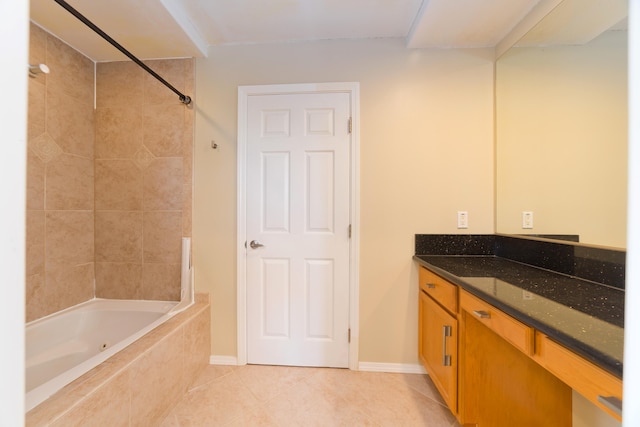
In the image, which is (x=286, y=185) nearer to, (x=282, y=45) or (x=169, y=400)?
(x=282, y=45)

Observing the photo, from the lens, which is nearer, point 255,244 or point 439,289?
point 439,289

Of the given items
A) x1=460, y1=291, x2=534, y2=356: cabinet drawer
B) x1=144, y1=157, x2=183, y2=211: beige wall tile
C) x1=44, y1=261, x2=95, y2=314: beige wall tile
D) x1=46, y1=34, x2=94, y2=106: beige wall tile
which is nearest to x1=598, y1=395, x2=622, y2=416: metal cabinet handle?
x1=460, y1=291, x2=534, y2=356: cabinet drawer

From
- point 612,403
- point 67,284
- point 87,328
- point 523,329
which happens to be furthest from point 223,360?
point 612,403

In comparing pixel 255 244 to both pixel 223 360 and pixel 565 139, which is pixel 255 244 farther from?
pixel 565 139

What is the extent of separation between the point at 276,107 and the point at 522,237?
1.90 metres

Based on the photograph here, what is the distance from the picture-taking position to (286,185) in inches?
71.1

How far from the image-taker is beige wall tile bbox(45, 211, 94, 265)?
5.46 feet

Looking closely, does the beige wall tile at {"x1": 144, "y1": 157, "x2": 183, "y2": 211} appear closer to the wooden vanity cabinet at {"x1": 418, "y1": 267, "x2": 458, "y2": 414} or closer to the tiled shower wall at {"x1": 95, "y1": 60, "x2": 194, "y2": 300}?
the tiled shower wall at {"x1": 95, "y1": 60, "x2": 194, "y2": 300}

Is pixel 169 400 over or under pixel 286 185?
under

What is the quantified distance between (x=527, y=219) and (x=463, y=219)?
1.16ft

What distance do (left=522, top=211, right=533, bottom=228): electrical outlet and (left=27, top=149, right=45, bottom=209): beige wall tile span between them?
319cm

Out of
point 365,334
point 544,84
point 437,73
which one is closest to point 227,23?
point 437,73

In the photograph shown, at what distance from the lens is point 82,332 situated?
1.74 metres

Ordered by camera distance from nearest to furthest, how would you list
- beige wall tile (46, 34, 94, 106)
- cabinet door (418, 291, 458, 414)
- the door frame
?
cabinet door (418, 291, 458, 414) → beige wall tile (46, 34, 94, 106) → the door frame
